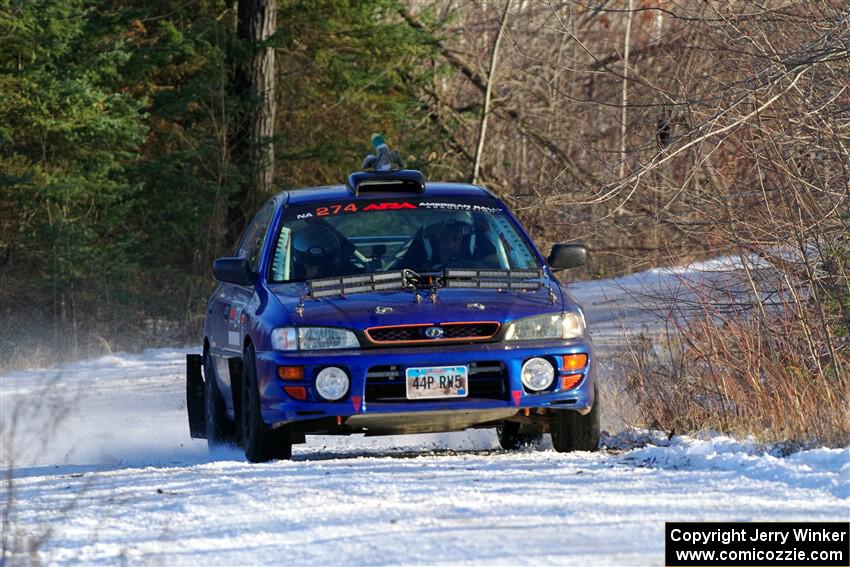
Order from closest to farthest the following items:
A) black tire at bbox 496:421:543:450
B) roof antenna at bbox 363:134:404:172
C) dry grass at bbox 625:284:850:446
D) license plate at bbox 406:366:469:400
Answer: license plate at bbox 406:366:469:400, dry grass at bbox 625:284:850:446, black tire at bbox 496:421:543:450, roof antenna at bbox 363:134:404:172

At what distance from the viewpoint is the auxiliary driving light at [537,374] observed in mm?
8781

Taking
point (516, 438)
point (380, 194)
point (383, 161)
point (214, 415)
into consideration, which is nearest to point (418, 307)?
point (380, 194)

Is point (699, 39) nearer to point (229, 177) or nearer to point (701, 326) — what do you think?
point (701, 326)

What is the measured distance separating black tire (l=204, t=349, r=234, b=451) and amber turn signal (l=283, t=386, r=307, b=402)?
199cm

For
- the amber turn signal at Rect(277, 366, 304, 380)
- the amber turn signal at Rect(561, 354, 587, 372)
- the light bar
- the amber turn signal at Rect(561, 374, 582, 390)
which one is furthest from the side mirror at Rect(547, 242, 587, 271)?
the amber turn signal at Rect(277, 366, 304, 380)

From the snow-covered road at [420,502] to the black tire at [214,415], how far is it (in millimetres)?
485

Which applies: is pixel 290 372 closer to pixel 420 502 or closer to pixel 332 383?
pixel 332 383

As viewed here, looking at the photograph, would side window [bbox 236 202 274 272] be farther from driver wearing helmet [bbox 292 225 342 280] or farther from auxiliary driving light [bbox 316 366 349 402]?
auxiliary driving light [bbox 316 366 349 402]

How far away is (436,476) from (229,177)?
21850mm

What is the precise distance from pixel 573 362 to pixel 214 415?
3.06m

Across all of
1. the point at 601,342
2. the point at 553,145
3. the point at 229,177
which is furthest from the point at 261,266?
the point at 553,145

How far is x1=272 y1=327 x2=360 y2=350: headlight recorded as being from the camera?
8.73 metres

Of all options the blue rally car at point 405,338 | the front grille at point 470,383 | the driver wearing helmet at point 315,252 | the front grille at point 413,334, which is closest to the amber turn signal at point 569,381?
the blue rally car at point 405,338
